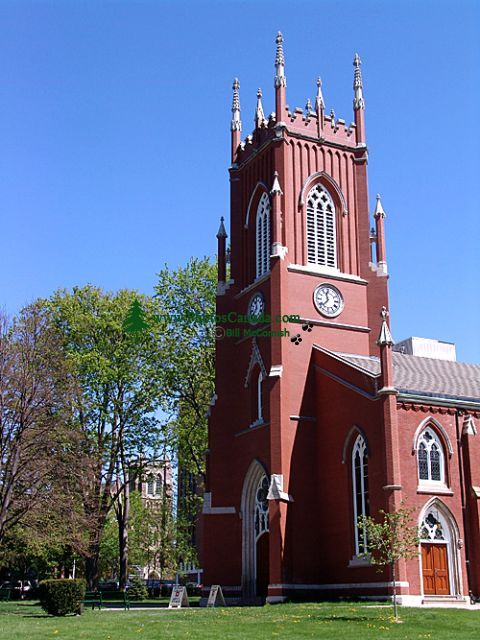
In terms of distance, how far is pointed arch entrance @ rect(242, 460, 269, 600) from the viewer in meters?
36.3

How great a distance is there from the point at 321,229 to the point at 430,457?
1320cm

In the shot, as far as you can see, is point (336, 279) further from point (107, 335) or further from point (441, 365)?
point (107, 335)

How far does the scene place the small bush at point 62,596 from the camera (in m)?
27.5

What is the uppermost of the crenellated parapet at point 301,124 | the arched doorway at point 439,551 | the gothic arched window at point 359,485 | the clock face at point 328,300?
the crenellated parapet at point 301,124

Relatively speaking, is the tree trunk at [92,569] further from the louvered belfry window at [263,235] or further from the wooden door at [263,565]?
the louvered belfry window at [263,235]

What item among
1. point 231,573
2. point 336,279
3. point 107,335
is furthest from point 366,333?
point 107,335

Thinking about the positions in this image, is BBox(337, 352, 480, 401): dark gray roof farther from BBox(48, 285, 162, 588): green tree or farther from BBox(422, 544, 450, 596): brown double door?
BBox(48, 285, 162, 588): green tree

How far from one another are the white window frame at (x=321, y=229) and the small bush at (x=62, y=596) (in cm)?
1866

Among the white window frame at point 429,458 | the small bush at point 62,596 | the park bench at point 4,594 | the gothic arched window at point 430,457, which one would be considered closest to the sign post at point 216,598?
the small bush at point 62,596

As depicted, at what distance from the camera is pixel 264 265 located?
40.0 metres

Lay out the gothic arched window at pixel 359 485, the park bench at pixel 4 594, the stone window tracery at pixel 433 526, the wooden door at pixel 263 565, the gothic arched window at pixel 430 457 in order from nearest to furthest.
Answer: the stone window tracery at pixel 433 526
the gothic arched window at pixel 430 457
the gothic arched window at pixel 359 485
the wooden door at pixel 263 565
the park bench at pixel 4 594

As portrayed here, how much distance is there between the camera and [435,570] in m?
30.7

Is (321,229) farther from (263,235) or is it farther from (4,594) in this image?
(4,594)

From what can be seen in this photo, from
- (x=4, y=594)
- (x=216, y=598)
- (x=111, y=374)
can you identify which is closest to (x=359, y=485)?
(x=216, y=598)
